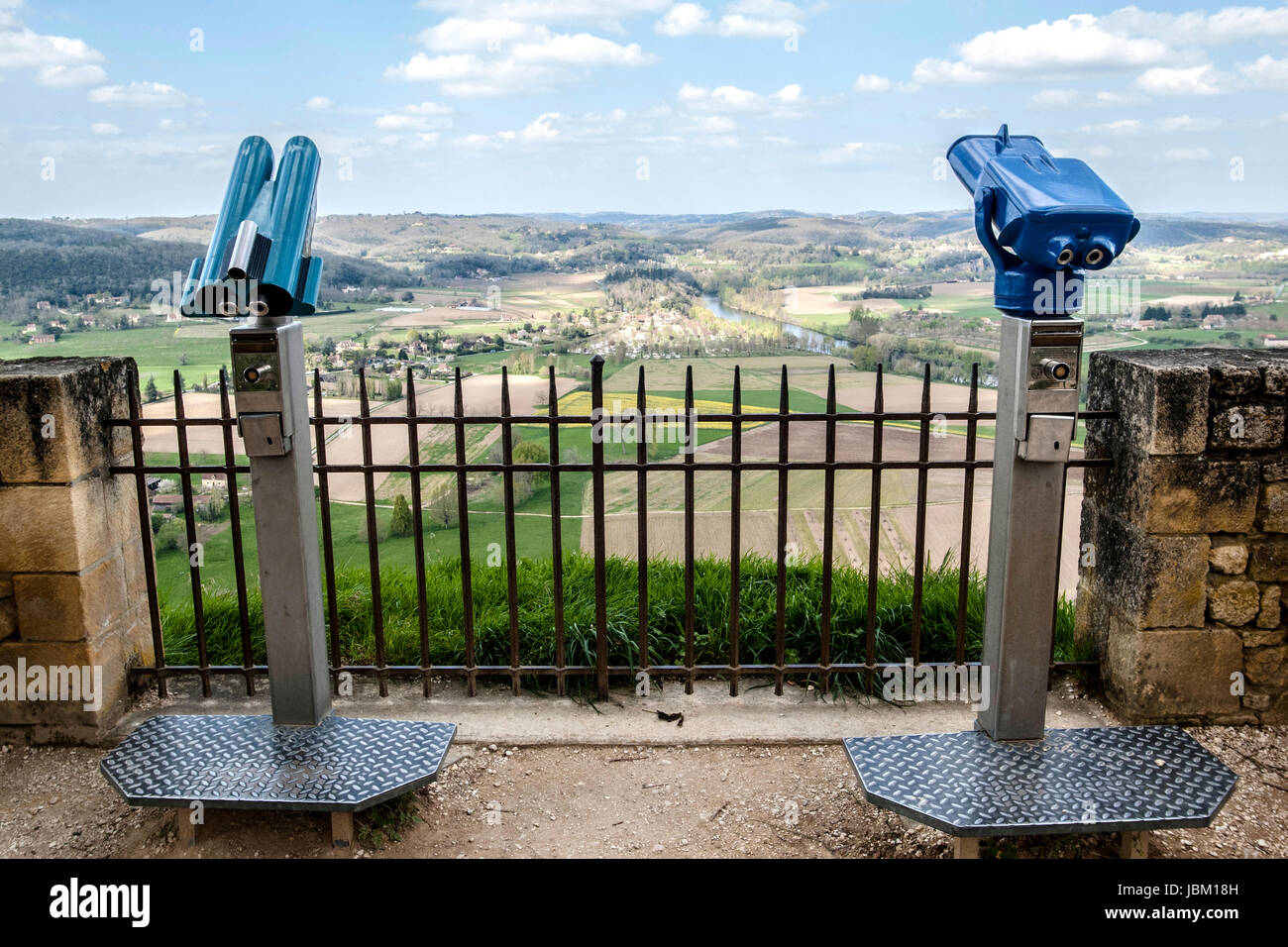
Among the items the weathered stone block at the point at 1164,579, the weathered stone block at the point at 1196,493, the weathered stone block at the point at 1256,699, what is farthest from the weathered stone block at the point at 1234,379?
the weathered stone block at the point at 1256,699

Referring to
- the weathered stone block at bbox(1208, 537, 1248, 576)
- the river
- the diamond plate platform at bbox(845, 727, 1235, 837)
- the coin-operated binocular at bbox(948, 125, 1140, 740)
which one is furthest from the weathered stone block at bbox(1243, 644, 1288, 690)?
the river

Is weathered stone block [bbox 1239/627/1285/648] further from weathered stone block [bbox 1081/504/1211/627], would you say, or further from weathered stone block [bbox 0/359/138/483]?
weathered stone block [bbox 0/359/138/483]

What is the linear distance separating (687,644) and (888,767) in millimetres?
1286

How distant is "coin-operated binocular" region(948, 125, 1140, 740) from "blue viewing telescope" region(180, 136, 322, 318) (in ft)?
7.94

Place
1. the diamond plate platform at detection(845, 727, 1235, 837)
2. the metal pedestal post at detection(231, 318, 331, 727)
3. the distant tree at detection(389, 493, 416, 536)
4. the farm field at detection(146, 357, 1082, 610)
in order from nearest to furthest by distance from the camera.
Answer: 1. the diamond plate platform at detection(845, 727, 1235, 837)
2. the metal pedestal post at detection(231, 318, 331, 727)
3. the farm field at detection(146, 357, 1082, 610)
4. the distant tree at detection(389, 493, 416, 536)

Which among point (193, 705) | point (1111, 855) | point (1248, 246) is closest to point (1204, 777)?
point (1111, 855)

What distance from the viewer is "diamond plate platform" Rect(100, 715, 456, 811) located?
3.00 meters

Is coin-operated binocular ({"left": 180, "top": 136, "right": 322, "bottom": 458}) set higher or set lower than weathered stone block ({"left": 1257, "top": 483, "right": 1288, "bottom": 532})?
higher

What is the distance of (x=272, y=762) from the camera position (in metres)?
3.22

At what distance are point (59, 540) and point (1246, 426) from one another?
5220 mm

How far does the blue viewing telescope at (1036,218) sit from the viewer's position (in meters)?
2.69

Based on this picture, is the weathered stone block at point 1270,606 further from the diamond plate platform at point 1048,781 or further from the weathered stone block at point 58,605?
the weathered stone block at point 58,605

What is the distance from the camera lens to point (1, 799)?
3578 millimetres
